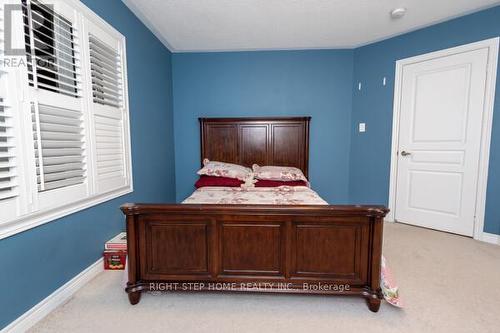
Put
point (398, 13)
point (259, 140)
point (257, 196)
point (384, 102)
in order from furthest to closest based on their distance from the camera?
point (259, 140), point (384, 102), point (398, 13), point (257, 196)

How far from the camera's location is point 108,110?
2129 mm

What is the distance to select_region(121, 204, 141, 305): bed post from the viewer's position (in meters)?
1.55

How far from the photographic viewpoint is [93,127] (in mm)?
1938

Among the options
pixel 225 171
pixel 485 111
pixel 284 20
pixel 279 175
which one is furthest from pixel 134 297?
pixel 485 111

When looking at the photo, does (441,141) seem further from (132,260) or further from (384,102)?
(132,260)

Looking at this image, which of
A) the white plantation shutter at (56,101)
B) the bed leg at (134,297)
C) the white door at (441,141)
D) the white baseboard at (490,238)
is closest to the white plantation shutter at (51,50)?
the white plantation shutter at (56,101)

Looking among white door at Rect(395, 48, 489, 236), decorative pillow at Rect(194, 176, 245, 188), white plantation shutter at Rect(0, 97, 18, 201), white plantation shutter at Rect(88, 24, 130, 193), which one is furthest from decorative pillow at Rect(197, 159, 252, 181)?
white door at Rect(395, 48, 489, 236)

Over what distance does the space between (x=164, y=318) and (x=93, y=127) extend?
1.51 meters

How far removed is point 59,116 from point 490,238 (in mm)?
4191

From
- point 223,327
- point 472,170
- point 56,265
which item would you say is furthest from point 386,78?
point 56,265

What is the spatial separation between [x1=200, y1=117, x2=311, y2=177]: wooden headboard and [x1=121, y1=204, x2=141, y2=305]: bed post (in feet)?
7.08

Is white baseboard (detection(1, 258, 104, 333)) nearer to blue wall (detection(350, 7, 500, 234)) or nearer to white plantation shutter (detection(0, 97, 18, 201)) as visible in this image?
white plantation shutter (detection(0, 97, 18, 201))

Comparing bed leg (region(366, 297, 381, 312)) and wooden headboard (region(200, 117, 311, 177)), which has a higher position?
wooden headboard (region(200, 117, 311, 177))

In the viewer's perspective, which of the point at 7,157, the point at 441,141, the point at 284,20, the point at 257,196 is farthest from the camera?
the point at 441,141
